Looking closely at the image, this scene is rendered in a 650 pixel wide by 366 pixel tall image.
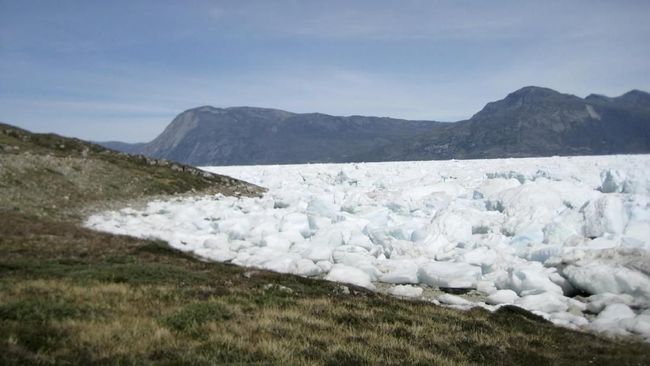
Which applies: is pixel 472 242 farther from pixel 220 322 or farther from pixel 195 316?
pixel 195 316

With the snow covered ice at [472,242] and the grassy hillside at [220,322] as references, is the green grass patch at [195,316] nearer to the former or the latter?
the grassy hillside at [220,322]

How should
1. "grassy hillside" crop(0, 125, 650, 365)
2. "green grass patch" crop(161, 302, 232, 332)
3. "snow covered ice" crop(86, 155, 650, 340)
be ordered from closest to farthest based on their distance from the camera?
"grassy hillside" crop(0, 125, 650, 365) → "green grass patch" crop(161, 302, 232, 332) → "snow covered ice" crop(86, 155, 650, 340)

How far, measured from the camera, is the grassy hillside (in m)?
7.12

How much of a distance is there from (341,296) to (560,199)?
19.8 metres

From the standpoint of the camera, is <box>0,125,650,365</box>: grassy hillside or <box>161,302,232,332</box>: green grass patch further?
<box>161,302,232,332</box>: green grass patch

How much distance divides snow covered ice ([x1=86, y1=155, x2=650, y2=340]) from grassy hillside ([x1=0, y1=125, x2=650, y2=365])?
2.94 meters

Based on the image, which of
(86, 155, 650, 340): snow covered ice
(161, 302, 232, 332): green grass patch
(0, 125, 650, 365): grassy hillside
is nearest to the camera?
(0, 125, 650, 365): grassy hillside

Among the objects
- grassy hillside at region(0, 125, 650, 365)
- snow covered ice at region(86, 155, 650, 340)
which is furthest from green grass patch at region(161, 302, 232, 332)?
snow covered ice at region(86, 155, 650, 340)

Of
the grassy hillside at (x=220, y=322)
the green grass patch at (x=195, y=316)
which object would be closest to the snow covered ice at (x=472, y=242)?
the grassy hillside at (x=220, y=322)

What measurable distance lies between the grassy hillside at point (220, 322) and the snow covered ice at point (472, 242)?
2.94 metres

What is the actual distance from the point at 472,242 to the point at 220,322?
16482 millimetres

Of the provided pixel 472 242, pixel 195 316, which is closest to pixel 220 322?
pixel 195 316

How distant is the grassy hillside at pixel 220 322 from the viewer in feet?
23.4

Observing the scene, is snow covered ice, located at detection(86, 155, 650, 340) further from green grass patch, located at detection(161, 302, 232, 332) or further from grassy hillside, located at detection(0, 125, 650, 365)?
green grass patch, located at detection(161, 302, 232, 332)
